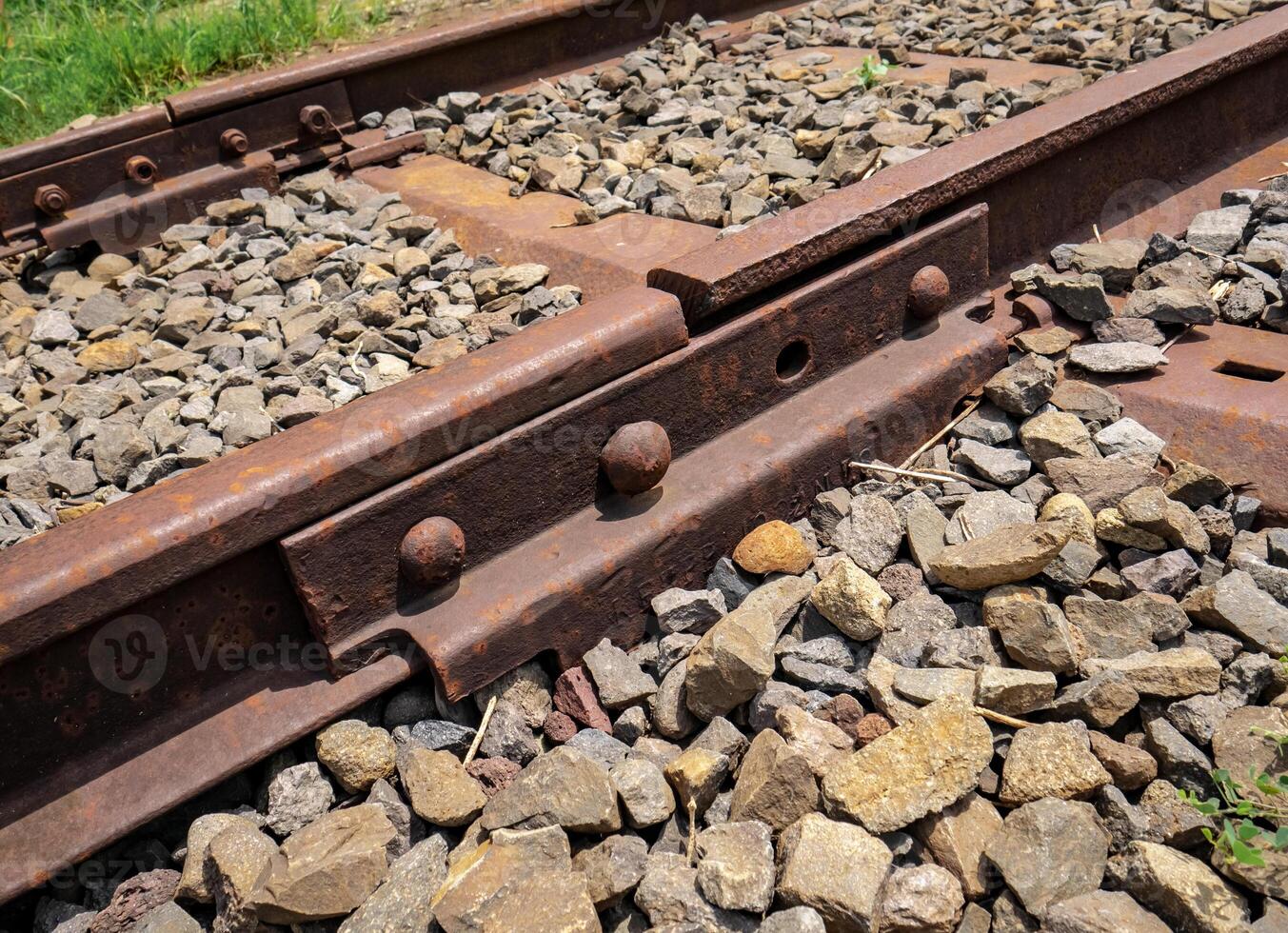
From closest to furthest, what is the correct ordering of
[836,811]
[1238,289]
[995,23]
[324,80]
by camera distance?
1. [836,811]
2. [1238,289]
3. [324,80]
4. [995,23]

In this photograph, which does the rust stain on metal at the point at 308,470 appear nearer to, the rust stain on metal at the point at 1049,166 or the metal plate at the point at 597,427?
the metal plate at the point at 597,427

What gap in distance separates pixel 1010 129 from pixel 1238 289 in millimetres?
640

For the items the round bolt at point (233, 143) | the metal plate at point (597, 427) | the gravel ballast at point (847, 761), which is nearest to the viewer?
the gravel ballast at point (847, 761)

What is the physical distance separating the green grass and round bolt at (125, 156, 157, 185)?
1.08m

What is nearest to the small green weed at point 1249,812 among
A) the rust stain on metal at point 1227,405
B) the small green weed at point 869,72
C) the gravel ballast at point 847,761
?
the gravel ballast at point 847,761

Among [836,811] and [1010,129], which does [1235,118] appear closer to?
[1010,129]

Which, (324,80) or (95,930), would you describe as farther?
(324,80)

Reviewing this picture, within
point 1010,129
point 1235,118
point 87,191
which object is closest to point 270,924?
point 1010,129

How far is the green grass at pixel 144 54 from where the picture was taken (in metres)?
4.71

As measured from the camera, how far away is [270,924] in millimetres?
1540

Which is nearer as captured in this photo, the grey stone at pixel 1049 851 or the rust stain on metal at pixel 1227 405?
the grey stone at pixel 1049 851

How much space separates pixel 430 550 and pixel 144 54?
162 inches

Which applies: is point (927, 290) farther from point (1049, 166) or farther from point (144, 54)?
point (144, 54)

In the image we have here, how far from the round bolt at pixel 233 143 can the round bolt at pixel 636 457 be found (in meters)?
2.64
